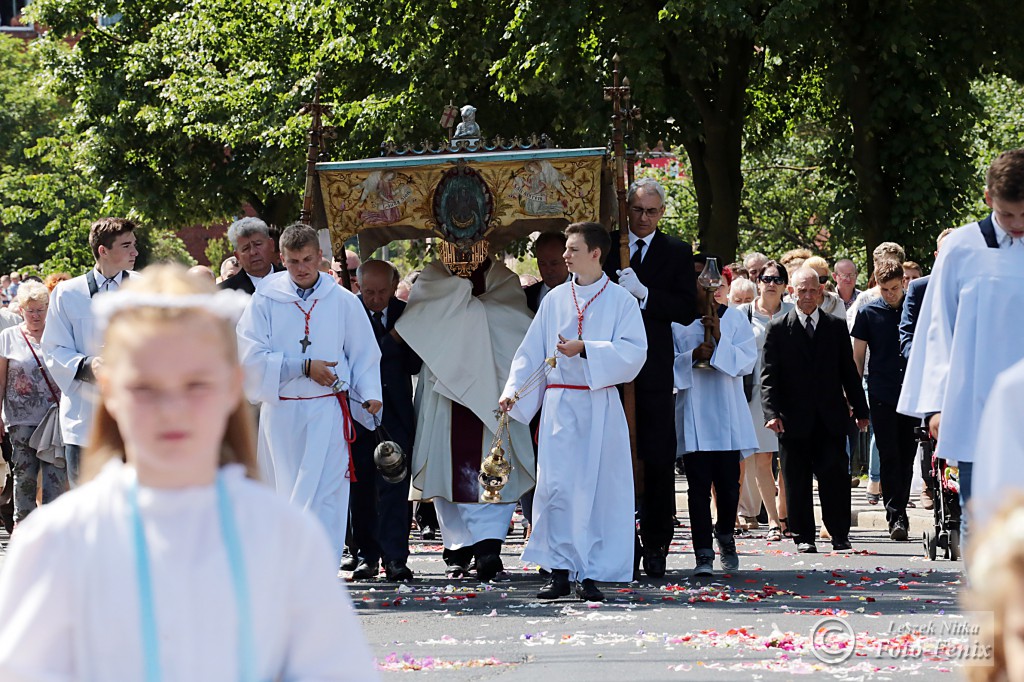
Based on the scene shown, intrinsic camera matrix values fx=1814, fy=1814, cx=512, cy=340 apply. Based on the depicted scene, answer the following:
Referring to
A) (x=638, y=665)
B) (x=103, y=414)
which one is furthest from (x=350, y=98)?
(x=103, y=414)

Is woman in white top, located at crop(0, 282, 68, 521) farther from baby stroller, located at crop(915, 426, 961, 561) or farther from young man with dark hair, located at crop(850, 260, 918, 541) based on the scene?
baby stroller, located at crop(915, 426, 961, 561)

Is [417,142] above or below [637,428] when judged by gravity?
above

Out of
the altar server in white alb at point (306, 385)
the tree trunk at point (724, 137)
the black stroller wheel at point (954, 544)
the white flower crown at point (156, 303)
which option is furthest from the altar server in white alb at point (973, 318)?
the tree trunk at point (724, 137)

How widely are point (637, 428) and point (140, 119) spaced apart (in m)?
23.4

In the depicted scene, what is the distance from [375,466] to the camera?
1067 centimetres

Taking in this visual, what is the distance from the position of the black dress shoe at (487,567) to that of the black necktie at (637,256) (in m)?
1.92

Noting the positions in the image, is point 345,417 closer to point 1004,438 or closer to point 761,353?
point 761,353

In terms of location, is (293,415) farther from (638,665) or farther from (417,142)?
(417,142)

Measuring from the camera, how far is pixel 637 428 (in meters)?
10.7

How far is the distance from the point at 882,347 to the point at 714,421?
86.9 inches

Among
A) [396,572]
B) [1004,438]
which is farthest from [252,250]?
[1004,438]

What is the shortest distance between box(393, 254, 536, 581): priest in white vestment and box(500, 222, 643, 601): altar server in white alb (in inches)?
43.4

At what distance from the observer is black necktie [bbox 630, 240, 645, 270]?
35.1 ft

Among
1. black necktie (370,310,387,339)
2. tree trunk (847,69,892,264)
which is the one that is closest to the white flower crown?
black necktie (370,310,387,339)
